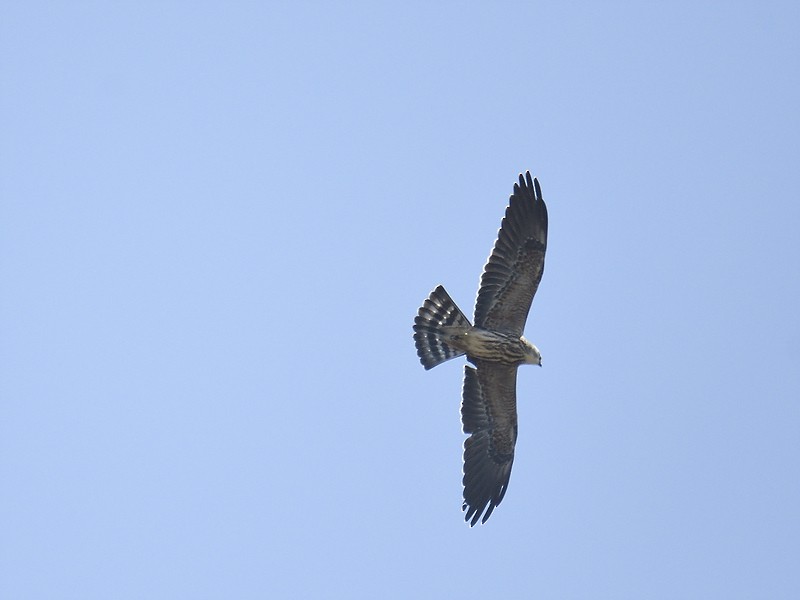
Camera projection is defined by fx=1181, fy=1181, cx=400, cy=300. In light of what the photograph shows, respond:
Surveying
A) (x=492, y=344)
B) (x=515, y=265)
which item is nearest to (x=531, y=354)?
(x=492, y=344)

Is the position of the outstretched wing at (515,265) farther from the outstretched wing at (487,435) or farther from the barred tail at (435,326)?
the outstretched wing at (487,435)

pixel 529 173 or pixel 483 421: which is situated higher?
pixel 529 173

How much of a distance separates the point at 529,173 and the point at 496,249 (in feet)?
4.36

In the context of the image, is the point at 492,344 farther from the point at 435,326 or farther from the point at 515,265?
the point at 515,265

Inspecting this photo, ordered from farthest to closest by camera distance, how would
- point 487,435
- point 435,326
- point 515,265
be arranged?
1. point 487,435
2. point 435,326
3. point 515,265

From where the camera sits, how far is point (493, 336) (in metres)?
17.5

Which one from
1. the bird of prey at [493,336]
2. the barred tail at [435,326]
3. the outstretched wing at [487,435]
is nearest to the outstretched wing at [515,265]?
the bird of prey at [493,336]

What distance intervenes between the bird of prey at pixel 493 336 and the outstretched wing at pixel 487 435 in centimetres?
2

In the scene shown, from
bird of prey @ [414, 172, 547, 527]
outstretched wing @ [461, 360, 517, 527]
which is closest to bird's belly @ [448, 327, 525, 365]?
bird of prey @ [414, 172, 547, 527]

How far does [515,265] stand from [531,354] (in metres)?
1.36

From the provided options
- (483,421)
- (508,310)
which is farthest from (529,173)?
(483,421)

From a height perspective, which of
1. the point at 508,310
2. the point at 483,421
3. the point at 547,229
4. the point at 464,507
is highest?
the point at 547,229

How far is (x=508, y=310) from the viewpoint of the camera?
57.7ft

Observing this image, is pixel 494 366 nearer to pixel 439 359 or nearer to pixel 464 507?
pixel 439 359
